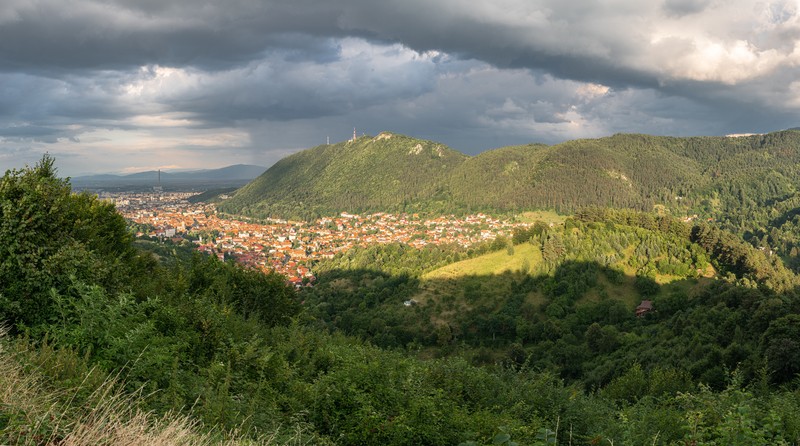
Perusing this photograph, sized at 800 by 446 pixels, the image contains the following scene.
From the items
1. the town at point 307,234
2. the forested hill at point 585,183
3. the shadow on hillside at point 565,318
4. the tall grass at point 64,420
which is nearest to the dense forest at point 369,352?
the tall grass at point 64,420

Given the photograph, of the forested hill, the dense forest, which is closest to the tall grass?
the dense forest

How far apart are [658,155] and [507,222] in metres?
103

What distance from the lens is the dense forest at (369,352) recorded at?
17.1ft

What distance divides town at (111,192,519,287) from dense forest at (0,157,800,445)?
40.9 m

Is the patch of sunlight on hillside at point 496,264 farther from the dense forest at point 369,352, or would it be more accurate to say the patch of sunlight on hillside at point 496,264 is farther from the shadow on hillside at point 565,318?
the dense forest at point 369,352

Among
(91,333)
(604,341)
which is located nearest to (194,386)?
(91,333)

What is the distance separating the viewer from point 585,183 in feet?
474

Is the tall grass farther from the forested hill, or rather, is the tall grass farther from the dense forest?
the forested hill

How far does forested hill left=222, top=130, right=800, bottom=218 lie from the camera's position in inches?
5635

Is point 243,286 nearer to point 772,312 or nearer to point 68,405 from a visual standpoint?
point 68,405

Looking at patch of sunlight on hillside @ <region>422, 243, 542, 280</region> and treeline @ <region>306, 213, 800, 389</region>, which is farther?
patch of sunlight on hillside @ <region>422, 243, 542, 280</region>

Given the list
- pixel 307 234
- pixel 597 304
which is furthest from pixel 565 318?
pixel 307 234

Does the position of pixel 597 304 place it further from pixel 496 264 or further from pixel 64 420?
pixel 64 420

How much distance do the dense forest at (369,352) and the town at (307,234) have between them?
1612 inches
